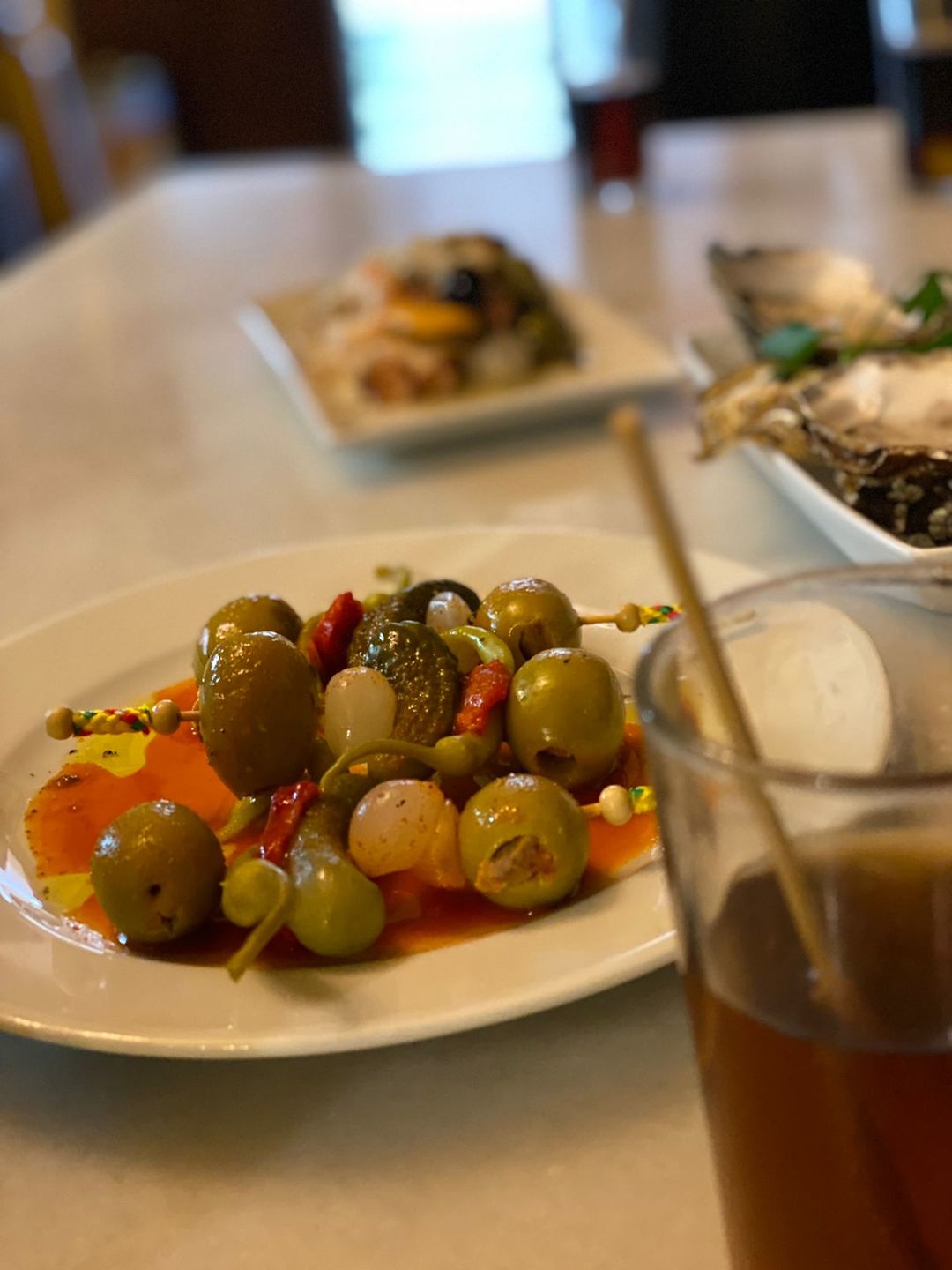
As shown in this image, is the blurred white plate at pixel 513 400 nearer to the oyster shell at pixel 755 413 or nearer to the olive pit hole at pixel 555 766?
the oyster shell at pixel 755 413

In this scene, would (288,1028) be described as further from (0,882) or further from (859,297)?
(859,297)

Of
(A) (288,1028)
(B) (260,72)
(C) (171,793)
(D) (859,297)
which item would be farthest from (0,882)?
(B) (260,72)

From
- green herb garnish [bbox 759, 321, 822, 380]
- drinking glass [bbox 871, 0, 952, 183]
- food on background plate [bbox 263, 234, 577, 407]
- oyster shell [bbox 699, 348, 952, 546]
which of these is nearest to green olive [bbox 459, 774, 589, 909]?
oyster shell [bbox 699, 348, 952, 546]

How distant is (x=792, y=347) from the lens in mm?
1079

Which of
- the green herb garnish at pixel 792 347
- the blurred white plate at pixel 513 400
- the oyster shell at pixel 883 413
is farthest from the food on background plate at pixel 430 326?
the oyster shell at pixel 883 413

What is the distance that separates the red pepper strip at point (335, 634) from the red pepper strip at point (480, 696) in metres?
0.09

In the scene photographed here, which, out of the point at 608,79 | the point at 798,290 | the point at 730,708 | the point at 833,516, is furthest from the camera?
the point at 608,79

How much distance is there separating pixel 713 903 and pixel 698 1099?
0.19 metres

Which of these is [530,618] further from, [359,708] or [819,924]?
[819,924]

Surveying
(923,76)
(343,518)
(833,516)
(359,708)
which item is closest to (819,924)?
→ (359,708)

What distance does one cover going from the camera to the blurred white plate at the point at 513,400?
4.33 ft

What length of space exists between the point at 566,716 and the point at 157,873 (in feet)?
0.65

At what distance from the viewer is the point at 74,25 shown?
488cm

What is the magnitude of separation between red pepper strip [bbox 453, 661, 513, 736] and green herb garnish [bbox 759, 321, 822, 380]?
497 millimetres
